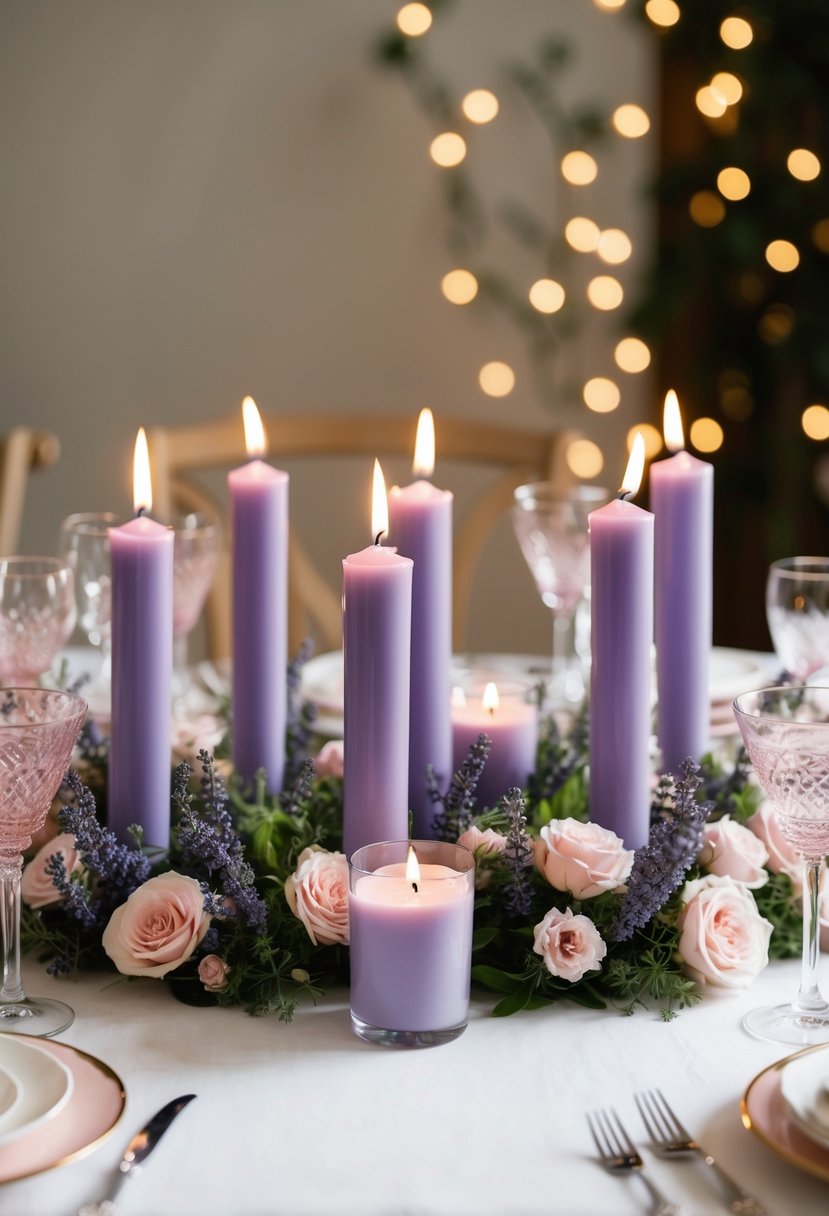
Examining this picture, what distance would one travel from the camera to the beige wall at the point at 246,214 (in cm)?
303

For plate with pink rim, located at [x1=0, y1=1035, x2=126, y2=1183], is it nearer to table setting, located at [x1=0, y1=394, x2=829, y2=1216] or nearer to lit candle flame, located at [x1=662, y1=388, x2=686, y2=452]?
table setting, located at [x1=0, y1=394, x2=829, y2=1216]

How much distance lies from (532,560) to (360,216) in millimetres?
1854

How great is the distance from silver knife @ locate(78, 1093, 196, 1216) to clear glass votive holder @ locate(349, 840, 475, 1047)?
12 cm

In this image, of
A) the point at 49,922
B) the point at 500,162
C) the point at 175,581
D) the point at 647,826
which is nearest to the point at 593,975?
the point at 647,826

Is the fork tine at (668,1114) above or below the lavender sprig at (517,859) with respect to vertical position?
below

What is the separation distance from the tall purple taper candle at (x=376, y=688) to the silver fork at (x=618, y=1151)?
23 cm

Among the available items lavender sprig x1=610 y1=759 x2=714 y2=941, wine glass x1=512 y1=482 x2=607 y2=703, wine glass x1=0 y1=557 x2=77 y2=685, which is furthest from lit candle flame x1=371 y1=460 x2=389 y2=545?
wine glass x1=512 y1=482 x2=607 y2=703

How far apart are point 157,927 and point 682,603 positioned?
0.46 m

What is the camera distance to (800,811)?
85cm

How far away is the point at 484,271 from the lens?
328 centimetres

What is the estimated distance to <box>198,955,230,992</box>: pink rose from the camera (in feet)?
2.88

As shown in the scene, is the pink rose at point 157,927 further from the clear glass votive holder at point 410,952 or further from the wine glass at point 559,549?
the wine glass at point 559,549

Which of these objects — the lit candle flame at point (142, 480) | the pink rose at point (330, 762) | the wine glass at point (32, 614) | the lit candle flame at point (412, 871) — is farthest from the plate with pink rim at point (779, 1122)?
the wine glass at point (32, 614)

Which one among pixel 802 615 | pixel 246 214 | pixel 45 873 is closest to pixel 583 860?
pixel 45 873
